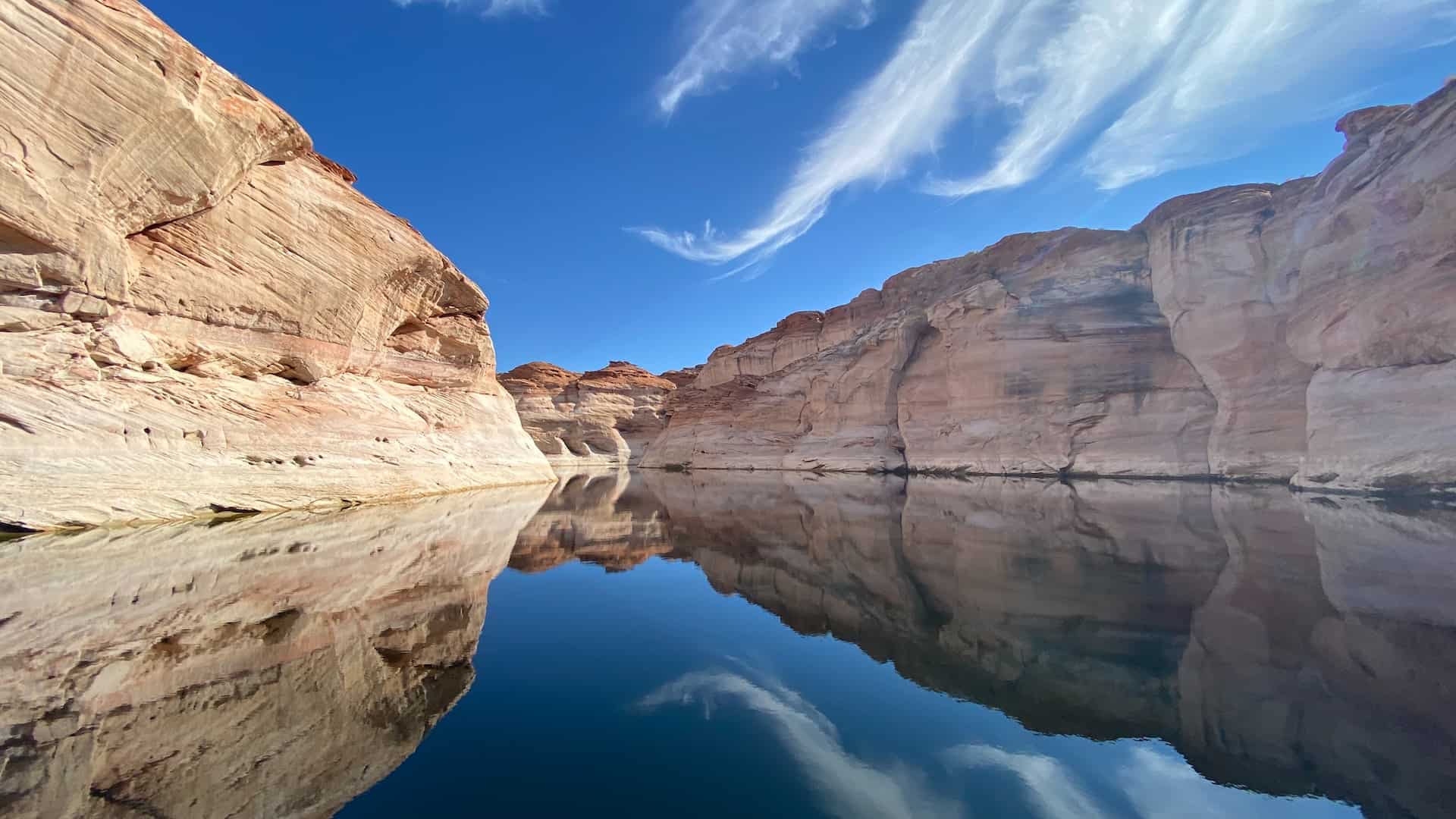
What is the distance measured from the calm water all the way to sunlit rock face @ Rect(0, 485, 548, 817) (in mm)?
19

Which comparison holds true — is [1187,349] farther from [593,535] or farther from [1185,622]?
[593,535]

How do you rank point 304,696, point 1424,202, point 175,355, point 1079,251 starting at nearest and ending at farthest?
point 304,696
point 175,355
point 1424,202
point 1079,251

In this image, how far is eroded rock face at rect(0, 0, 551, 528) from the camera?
7.45 meters

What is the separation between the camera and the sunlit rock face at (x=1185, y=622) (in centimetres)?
238

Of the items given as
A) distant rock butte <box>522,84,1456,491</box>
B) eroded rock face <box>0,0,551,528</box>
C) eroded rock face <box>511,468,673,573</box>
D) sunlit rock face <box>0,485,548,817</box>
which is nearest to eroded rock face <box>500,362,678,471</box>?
distant rock butte <box>522,84,1456,491</box>

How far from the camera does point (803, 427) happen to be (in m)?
32.9

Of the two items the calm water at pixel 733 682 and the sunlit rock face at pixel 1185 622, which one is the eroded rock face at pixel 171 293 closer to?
the calm water at pixel 733 682

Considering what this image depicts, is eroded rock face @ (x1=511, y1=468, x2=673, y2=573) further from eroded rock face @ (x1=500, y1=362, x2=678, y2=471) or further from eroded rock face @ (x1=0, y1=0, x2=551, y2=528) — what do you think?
eroded rock face @ (x1=500, y1=362, x2=678, y2=471)

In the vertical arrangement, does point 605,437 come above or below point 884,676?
above

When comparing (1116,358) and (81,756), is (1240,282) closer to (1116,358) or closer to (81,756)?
(1116,358)

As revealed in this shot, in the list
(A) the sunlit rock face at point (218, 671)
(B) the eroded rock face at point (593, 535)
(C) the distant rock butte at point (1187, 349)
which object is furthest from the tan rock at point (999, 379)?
(A) the sunlit rock face at point (218, 671)

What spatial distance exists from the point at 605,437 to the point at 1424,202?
144ft

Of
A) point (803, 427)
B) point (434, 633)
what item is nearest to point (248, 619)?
point (434, 633)

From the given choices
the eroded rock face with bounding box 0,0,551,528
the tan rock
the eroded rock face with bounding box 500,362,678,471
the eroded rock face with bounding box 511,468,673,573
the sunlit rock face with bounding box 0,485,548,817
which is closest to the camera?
the sunlit rock face with bounding box 0,485,548,817
